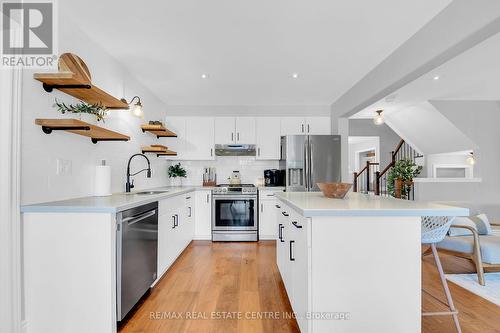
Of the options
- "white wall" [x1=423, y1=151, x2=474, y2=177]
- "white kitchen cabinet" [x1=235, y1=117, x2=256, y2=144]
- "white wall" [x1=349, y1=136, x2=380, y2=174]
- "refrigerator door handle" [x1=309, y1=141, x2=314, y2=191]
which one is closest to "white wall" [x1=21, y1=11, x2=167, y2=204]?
"white kitchen cabinet" [x1=235, y1=117, x2=256, y2=144]

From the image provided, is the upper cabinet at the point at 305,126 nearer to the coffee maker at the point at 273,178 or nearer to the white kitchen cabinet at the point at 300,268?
the coffee maker at the point at 273,178

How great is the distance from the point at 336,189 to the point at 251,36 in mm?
1608

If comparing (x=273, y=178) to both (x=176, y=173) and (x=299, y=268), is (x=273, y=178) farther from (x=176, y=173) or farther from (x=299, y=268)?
(x=299, y=268)

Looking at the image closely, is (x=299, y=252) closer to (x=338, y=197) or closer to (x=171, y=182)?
(x=338, y=197)

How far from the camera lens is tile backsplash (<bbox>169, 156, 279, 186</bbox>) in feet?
16.7

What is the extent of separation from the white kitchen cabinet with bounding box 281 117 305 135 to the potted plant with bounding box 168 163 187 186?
78.6 inches

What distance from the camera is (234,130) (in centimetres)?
481

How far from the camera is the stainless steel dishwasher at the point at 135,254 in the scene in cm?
191

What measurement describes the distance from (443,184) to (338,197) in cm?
474

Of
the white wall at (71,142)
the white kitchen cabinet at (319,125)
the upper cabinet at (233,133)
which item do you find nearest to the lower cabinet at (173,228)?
the white wall at (71,142)

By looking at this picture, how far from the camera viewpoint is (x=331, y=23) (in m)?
2.28

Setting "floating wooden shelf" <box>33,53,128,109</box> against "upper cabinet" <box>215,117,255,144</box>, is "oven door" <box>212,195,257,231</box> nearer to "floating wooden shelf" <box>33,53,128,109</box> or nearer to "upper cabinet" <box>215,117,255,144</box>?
"upper cabinet" <box>215,117,255,144</box>

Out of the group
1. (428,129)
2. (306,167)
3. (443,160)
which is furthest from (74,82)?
(443,160)

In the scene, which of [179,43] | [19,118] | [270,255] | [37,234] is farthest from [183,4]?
[270,255]
